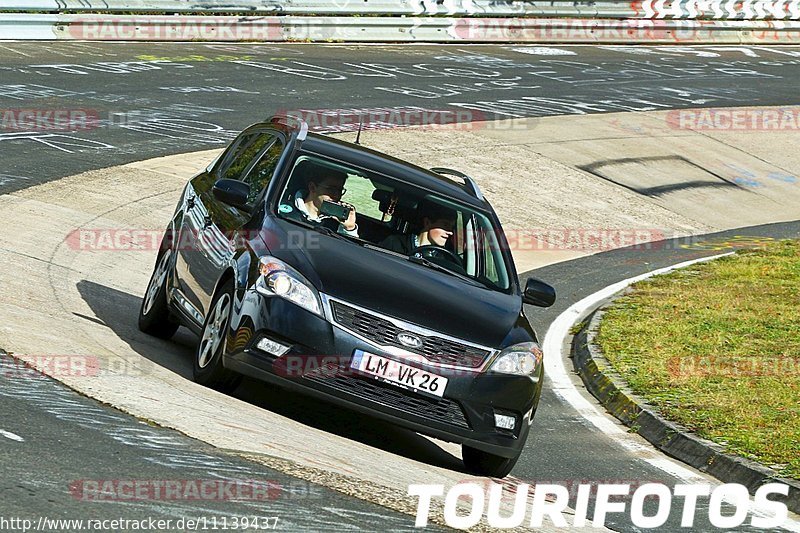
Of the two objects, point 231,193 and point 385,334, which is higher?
point 231,193

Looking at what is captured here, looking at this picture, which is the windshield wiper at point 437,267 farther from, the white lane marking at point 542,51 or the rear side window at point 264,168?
the white lane marking at point 542,51

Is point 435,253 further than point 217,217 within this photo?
No

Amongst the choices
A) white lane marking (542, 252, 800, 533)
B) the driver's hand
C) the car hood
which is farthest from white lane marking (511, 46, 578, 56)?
the car hood

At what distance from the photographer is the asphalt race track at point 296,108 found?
654 centimetres

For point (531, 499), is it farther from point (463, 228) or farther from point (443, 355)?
point (463, 228)

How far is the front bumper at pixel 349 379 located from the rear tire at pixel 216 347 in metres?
0.19

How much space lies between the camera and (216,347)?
28.1 feet

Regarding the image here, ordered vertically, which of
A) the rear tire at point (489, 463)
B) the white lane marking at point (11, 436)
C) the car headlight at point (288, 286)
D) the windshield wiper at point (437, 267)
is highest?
the car headlight at point (288, 286)

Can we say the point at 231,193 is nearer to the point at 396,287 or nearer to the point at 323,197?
the point at 323,197

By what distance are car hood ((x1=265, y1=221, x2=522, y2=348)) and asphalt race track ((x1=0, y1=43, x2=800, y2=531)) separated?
36.5 inches

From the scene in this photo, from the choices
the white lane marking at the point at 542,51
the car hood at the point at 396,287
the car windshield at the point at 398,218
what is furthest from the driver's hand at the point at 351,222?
the white lane marking at the point at 542,51

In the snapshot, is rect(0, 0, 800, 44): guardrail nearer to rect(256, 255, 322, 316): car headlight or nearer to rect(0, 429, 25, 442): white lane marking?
rect(256, 255, 322, 316): car headlight

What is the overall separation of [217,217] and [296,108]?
1300 centimetres

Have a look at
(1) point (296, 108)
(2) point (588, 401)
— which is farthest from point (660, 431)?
(1) point (296, 108)
